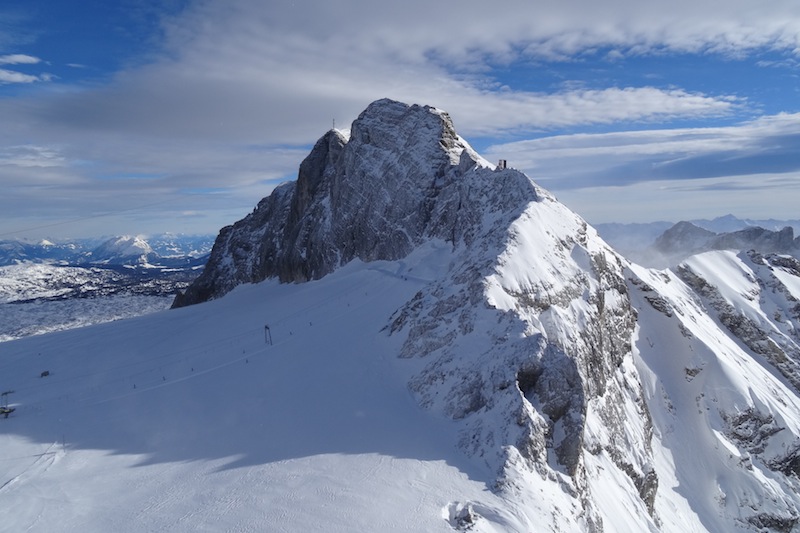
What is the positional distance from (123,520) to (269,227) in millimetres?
70031

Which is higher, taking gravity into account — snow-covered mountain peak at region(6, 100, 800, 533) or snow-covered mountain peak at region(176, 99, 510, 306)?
snow-covered mountain peak at region(176, 99, 510, 306)

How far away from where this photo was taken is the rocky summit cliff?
890 inches

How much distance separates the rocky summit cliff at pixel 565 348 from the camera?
22609mm

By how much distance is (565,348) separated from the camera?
2683 cm

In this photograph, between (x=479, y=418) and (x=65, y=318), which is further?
(x=65, y=318)

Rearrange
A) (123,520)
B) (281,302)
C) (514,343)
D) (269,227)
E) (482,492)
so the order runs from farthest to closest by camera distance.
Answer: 1. (269,227)
2. (281,302)
3. (514,343)
4. (482,492)
5. (123,520)

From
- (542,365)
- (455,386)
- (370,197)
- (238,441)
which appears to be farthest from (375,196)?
(238,441)

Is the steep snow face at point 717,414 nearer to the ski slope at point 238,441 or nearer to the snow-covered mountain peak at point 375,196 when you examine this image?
the snow-covered mountain peak at point 375,196

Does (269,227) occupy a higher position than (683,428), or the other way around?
(269,227)

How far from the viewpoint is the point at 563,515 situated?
19.5 m

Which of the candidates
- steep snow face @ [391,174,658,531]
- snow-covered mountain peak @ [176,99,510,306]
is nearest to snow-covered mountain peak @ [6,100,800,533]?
steep snow face @ [391,174,658,531]

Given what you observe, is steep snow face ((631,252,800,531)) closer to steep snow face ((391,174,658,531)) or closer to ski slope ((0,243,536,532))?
steep snow face ((391,174,658,531))

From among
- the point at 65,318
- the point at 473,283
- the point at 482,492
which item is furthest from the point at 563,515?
the point at 65,318

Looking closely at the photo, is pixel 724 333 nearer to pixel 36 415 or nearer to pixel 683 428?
pixel 683 428
